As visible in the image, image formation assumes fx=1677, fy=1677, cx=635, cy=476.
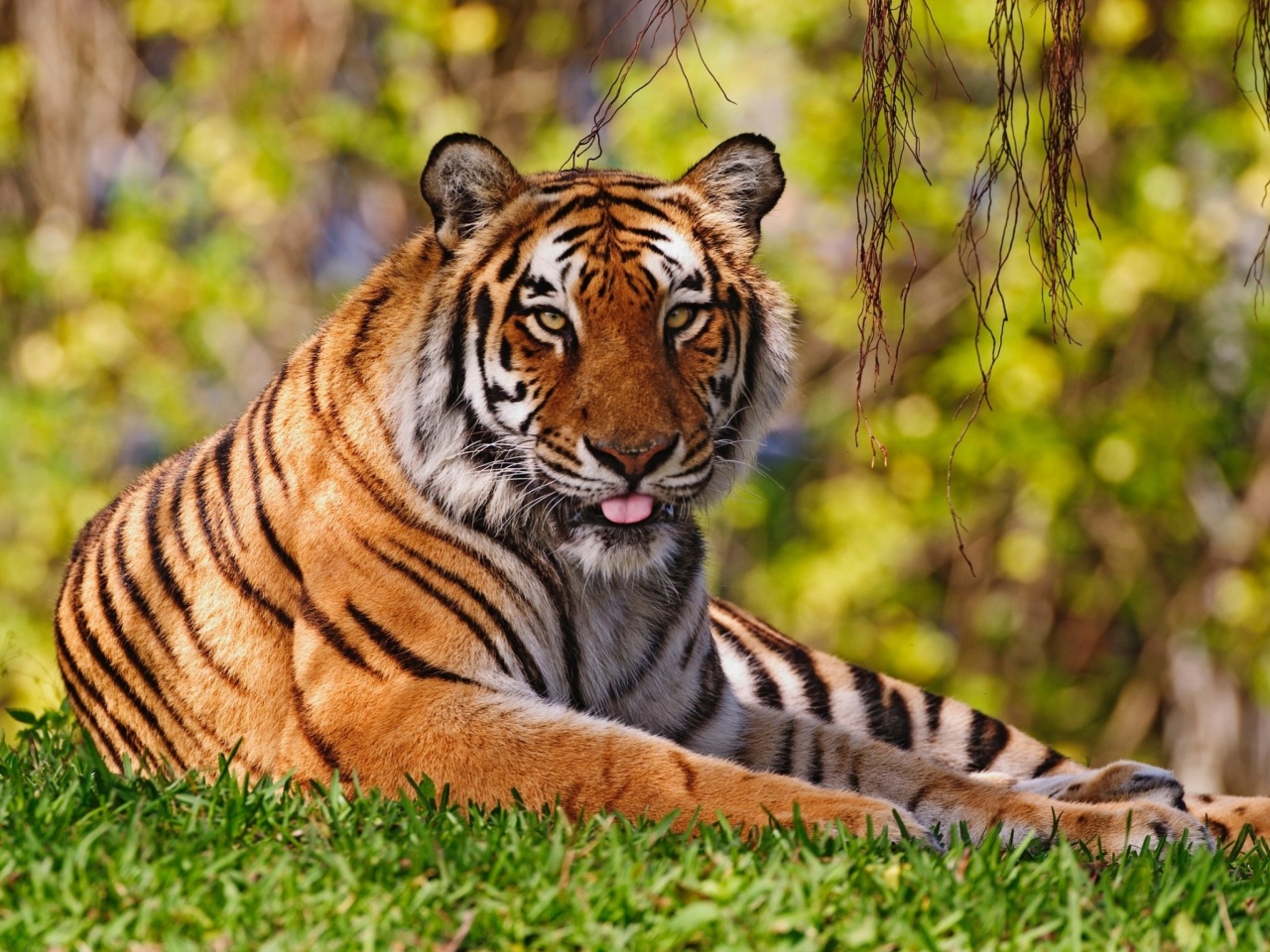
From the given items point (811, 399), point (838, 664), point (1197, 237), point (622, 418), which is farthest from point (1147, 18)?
point (622, 418)

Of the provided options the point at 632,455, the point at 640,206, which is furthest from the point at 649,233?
the point at 632,455

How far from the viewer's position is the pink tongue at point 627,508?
12.2 ft

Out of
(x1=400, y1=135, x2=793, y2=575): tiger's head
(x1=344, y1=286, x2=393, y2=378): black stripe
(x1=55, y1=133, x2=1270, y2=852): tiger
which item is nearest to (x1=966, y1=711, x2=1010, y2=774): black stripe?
(x1=55, y1=133, x2=1270, y2=852): tiger

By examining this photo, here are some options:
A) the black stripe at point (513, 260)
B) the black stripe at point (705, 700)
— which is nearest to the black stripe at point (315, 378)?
the black stripe at point (513, 260)

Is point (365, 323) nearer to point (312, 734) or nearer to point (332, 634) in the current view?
point (332, 634)

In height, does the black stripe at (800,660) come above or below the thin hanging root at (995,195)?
below

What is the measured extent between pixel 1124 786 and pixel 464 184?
7.07 ft

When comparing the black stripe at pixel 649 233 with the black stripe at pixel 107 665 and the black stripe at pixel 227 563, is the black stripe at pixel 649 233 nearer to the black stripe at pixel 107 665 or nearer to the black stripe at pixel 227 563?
the black stripe at pixel 227 563

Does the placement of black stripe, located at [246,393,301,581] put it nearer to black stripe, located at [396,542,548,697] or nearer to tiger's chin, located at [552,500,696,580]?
black stripe, located at [396,542,548,697]

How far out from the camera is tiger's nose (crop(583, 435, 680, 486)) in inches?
143

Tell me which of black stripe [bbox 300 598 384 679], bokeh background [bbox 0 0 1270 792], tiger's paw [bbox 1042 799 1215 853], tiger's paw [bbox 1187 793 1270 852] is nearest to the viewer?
tiger's paw [bbox 1042 799 1215 853]

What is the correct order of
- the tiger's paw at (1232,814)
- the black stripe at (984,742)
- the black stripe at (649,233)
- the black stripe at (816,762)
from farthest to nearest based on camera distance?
the black stripe at (984,742)
the black stripe at (816,762)
the tiger's paw at (1232,814)
the black stripe at (649,233)

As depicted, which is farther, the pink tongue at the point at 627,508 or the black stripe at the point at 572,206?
the black stripe at the point at 572,206

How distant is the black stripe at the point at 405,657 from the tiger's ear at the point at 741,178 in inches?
54.4
